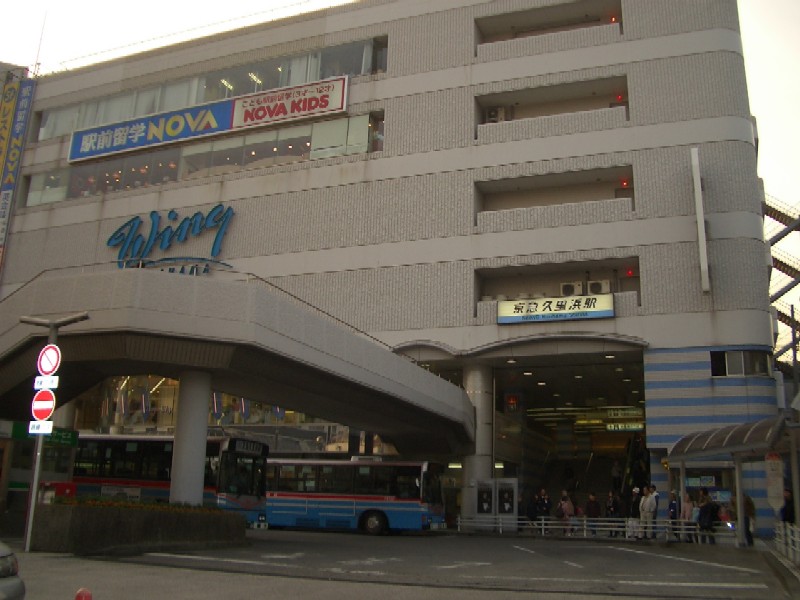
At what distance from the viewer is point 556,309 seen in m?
33.3

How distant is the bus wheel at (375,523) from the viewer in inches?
1155

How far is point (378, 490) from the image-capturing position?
2958 cm

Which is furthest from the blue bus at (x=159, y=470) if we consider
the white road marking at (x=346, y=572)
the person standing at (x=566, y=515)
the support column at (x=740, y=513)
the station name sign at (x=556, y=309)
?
the support column at (x=740, y=513)

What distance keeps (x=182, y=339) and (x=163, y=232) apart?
2451 centimetres

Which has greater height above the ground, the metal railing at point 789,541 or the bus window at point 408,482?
the bus window at point 408,482

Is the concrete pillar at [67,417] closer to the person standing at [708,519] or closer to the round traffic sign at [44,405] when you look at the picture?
the round traffic sign at [44,405]

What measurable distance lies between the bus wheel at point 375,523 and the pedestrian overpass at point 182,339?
632 cm

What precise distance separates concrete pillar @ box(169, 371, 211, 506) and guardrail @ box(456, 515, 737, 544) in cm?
1504

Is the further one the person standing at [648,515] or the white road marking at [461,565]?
the person standing at [648,515]

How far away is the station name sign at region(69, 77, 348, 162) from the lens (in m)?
40.2

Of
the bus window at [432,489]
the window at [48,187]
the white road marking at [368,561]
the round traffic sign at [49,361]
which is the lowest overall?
the white road marking at [368,561]

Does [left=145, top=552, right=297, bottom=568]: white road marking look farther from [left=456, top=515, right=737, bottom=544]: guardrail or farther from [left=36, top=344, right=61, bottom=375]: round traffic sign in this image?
[left=456, top=515, right=737, bottom=544]: guardrail

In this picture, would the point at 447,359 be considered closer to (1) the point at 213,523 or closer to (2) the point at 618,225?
(2) the point at 618,225

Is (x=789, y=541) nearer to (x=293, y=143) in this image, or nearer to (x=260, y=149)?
(x=293, y=143)
